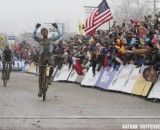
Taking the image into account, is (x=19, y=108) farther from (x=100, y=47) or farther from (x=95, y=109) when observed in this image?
(x=100, y=47)

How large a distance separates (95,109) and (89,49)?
456 inches

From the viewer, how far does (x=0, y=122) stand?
35.4 feet

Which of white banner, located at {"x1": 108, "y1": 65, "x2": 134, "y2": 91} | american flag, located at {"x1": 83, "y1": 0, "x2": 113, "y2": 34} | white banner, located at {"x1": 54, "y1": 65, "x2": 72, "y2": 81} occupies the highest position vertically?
american flag, located at {"x1": 83, "y1": 0, "x2": 113, "y2": 34}

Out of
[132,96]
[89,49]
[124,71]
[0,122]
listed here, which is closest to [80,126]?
[0,122]

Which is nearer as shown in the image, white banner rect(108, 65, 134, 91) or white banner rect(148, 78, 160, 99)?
white banner rect(148, 78, 160, 99)

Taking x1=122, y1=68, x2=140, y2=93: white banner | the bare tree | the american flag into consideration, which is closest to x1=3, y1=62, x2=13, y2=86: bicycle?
the american flag

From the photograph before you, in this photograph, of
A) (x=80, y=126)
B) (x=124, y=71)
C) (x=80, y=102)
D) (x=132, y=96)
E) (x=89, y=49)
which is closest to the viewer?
(x=80, y=126)

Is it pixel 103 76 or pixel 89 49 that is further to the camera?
pixel 89 49

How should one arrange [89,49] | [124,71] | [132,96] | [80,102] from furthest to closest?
[89,49] < [124,71] < [132,96] < [80,102]

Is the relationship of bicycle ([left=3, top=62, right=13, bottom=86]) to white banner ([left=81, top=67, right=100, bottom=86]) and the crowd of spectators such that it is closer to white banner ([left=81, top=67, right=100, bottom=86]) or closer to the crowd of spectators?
white banner ([left=81, top=67, right=100, bottom=86])

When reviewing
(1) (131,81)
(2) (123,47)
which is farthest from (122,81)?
(2) (123,47)

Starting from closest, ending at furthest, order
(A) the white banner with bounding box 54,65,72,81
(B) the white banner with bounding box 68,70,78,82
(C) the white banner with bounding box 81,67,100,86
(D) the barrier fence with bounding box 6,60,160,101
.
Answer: (D) the barrier fence with bounding box 6,60,160,101, (C) the white banner with bounding box 81,67,100,86, (B) the white banner with bounding box 68,70,78,82, (A) the white banner with bounding box 54,65,72,81

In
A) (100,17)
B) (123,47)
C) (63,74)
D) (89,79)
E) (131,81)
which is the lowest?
(63,74)

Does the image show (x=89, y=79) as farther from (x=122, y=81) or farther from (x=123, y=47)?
(x=122, y=81)
